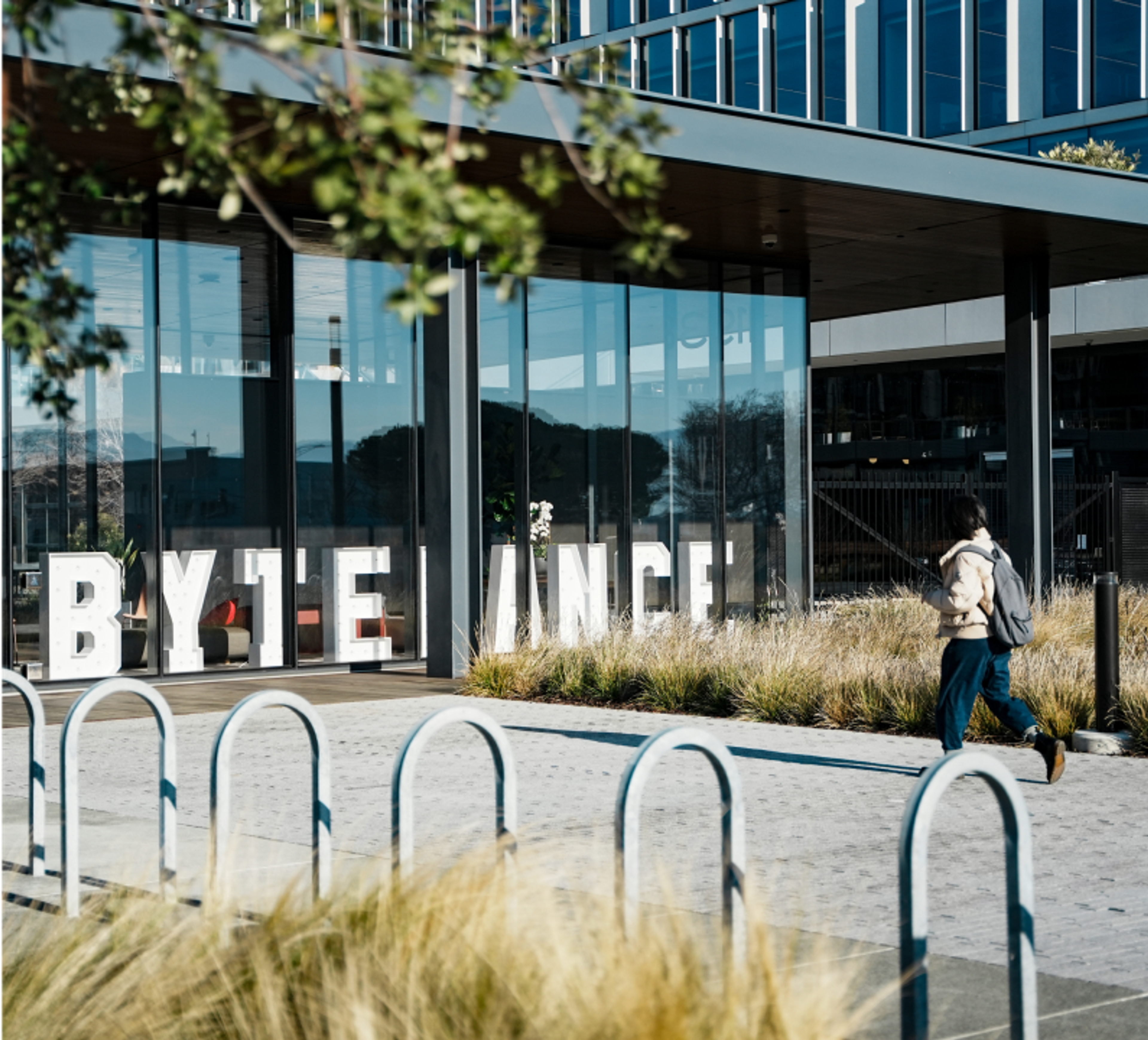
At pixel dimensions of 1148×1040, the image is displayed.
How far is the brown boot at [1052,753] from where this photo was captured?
31.6ft

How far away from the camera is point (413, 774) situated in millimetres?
5164

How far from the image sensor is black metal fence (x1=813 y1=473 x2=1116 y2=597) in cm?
2786

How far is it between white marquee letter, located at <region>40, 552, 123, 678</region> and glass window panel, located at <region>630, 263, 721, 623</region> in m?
6.40

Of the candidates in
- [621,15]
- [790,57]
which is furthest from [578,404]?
[621,15]

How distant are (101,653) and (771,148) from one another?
8.30 metres

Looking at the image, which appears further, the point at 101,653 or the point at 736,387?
the point at 736,387

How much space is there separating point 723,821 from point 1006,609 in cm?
539

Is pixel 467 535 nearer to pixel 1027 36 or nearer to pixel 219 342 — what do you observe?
pixel 219 342

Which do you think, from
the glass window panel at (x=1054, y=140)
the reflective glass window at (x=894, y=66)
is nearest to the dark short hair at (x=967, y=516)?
the glass window panel at (x=1054, y=140)

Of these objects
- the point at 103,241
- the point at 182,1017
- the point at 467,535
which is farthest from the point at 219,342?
the point at 182,1017

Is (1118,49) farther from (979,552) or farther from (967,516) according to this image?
(979,552)

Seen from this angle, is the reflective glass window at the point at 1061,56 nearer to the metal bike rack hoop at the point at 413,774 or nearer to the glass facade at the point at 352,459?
the glass facade at the point at 352,459

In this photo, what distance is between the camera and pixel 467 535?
16.9 metres

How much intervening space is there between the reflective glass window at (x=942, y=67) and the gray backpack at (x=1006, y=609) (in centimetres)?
2964
